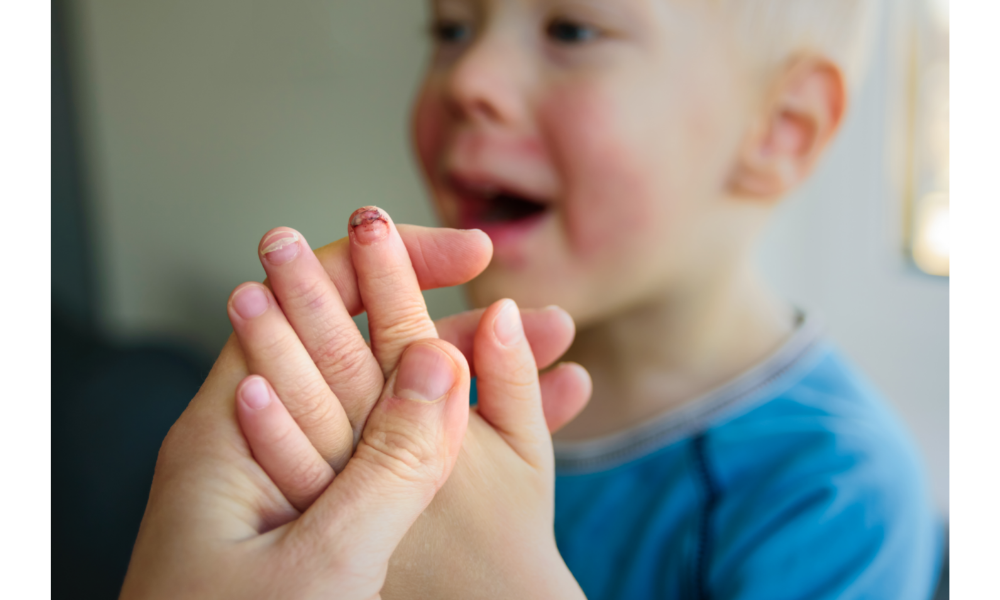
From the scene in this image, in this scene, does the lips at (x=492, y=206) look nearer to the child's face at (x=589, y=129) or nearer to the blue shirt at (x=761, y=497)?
the child's face at (x=589, y=129)

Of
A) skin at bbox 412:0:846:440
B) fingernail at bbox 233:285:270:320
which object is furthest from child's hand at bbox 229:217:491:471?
skin at bbox 412:0:846:440

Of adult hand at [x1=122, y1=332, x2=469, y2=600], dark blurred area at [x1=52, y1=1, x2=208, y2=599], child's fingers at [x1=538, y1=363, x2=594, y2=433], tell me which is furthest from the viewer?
dark blurred area at [x1=52, y1=1, x2=208, y2=599]

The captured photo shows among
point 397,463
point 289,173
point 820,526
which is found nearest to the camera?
point 397,463

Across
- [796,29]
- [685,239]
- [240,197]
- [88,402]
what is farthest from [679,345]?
[88,402]

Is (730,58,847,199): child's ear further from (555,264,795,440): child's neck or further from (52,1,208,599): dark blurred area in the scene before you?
(52,1,208,599): dark blurred area

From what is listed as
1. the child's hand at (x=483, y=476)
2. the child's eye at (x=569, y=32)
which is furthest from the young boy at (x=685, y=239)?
the child's hand at (x=483, y=476)

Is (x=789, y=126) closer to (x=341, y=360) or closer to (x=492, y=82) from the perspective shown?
(x=492, y=82)

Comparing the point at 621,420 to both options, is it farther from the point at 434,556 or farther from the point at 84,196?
the point at 84,196
